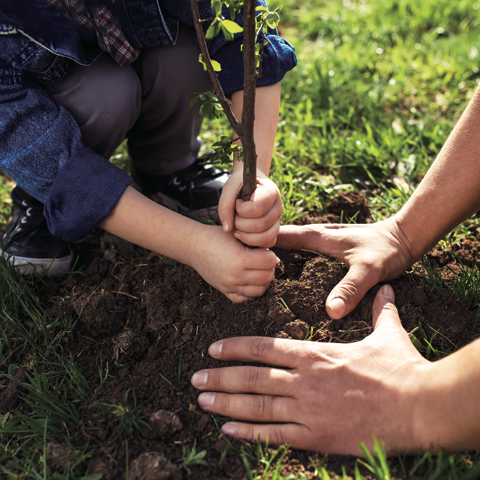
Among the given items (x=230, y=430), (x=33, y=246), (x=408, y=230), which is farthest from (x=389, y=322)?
(x=33, y=246)

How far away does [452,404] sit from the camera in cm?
119

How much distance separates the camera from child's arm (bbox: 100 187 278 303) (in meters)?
1.66

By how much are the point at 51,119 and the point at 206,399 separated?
1.22m

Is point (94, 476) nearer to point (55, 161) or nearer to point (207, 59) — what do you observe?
point (55, 161)

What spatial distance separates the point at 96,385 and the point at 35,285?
713 millimetres

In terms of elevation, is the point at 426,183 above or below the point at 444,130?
above

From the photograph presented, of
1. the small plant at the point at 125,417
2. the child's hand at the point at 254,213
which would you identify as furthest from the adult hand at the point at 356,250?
the small plant at the point at 125,417

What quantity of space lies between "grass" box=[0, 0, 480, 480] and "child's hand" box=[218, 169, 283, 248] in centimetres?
60

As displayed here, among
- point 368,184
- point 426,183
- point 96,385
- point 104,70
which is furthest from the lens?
point 368,184

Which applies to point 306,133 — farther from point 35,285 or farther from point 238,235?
point 35,285

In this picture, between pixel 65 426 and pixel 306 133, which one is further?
pixel 306 133

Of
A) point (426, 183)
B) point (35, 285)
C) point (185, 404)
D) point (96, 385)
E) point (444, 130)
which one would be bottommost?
point (35, 285)

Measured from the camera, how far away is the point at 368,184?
263cm

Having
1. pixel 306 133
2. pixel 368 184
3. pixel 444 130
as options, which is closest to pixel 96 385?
pixel 368 184
